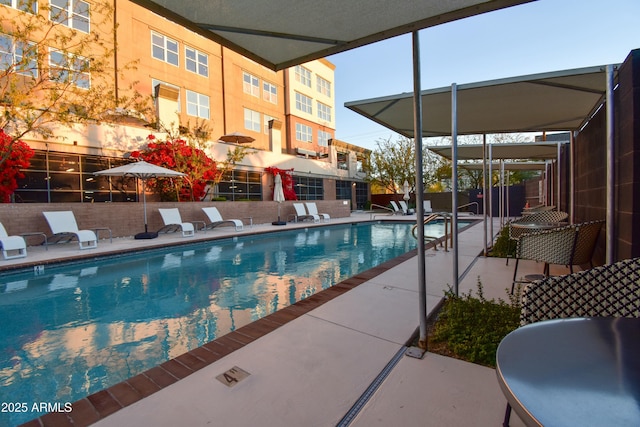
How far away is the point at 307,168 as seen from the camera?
66.3 ft

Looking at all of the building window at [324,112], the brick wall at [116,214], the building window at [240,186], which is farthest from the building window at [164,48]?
the building window at [324,112]

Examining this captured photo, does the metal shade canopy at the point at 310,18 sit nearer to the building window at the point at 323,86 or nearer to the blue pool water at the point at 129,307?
the blue pool water at the point at 129,307

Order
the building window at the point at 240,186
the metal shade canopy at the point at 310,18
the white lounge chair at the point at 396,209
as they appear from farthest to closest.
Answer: the white lounge chair at the point at 396,209 < the building window at the point at 240,186 < the metal shade canopy at the point at 310,18

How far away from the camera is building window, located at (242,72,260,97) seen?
1912 centimetres

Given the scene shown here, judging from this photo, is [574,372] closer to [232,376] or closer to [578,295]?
[578,295]

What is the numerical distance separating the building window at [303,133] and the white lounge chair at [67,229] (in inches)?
663

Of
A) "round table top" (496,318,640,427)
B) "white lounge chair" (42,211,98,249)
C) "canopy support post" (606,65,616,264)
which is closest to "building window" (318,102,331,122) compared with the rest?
"white lounge chair" (42,211,98,249)

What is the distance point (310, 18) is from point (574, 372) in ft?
7.06

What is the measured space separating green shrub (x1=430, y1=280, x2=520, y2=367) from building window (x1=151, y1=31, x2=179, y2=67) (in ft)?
56.4

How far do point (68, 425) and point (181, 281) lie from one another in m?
3.82

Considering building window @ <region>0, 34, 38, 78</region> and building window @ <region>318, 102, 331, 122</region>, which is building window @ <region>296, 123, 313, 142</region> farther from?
building window @ <region>0, 34, 38, 78</region>

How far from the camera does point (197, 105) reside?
53.6ft

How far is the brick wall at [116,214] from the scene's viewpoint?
7.57 metres

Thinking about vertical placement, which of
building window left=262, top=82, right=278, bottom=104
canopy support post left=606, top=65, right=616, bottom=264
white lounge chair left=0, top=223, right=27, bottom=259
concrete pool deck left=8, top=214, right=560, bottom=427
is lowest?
concrete pool deck left=8, top=214, right=560, bottom=427
